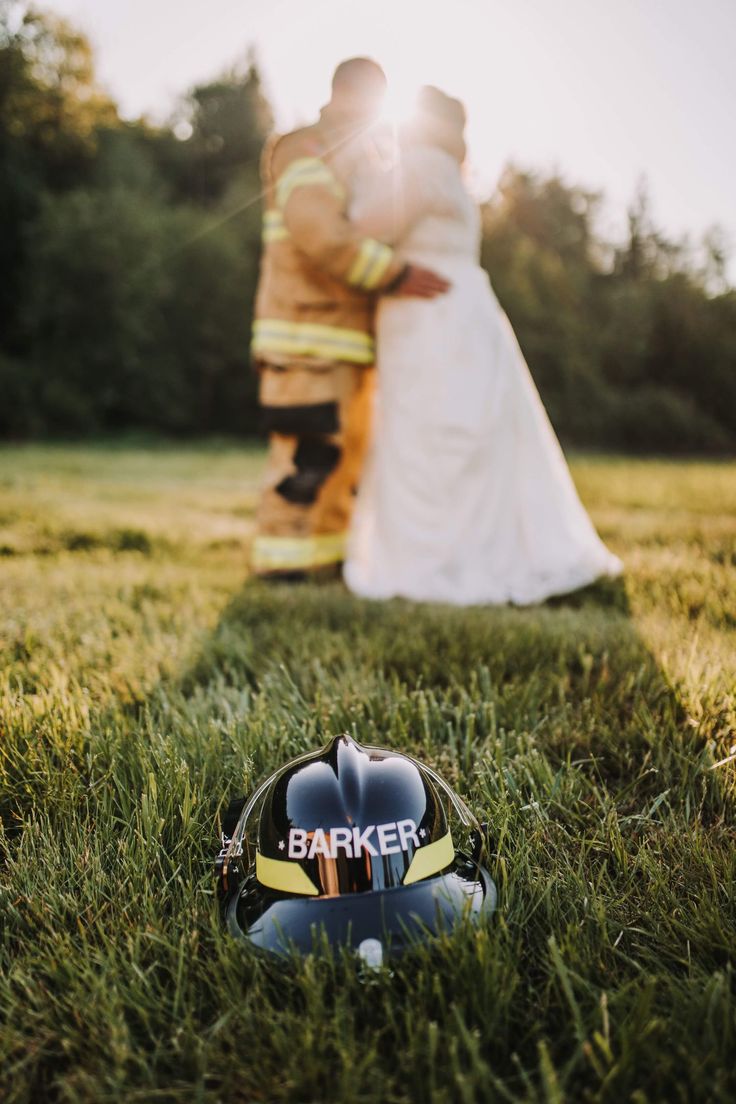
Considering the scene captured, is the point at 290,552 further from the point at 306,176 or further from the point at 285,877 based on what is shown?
the point at 285,877

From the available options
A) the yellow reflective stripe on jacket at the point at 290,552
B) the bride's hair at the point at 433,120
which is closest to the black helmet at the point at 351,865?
the yellow reflective stripe on jacket at the point at 290,552

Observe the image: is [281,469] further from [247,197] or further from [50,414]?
[247,197]

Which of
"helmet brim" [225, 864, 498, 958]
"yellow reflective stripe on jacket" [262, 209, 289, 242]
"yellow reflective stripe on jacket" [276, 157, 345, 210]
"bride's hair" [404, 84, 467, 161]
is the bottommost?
"helmet brim" [225, 864, 498, 958]

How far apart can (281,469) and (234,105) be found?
96.5ft

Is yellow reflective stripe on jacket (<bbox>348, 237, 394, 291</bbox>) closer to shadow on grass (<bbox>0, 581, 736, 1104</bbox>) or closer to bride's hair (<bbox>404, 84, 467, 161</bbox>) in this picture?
bride's hair (<bbox>404, 84, 467, 161</bbox>)

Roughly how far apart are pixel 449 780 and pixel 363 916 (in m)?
0.70

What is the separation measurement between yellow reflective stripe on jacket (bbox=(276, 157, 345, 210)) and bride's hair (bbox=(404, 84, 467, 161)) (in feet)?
1.67

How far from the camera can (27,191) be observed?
61.5 feet

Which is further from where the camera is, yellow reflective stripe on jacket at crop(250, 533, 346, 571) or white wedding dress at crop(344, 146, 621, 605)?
yellow reflective stripe on jacket at crop(250, 533, 346, 571)

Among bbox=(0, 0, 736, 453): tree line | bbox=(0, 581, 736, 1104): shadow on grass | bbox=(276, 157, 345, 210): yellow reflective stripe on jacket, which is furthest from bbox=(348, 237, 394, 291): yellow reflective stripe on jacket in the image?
bbox=(0, 0, 736, 453): tree line

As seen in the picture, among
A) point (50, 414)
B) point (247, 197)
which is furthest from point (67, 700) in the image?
point (247, 197)

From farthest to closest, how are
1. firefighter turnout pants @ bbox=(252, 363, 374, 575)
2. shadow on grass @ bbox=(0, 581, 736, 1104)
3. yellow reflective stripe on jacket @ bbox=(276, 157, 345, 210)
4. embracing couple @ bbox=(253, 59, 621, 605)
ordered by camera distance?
firefighter turnout pants @ bbox=(252, 363, 374, 575), embracing couple @ bbox=(253, 59, 621, 605), yellow reflective stripe on jacket @ bbox=(276, 157, 345, 210), shadow on grass @ bbox=(0, 581, 736, 1104)

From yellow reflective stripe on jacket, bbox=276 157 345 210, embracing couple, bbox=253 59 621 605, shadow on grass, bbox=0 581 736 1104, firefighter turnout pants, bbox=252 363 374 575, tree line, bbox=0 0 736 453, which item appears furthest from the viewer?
tree line, bbox=0 0 736 453

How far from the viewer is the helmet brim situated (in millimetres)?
1126
